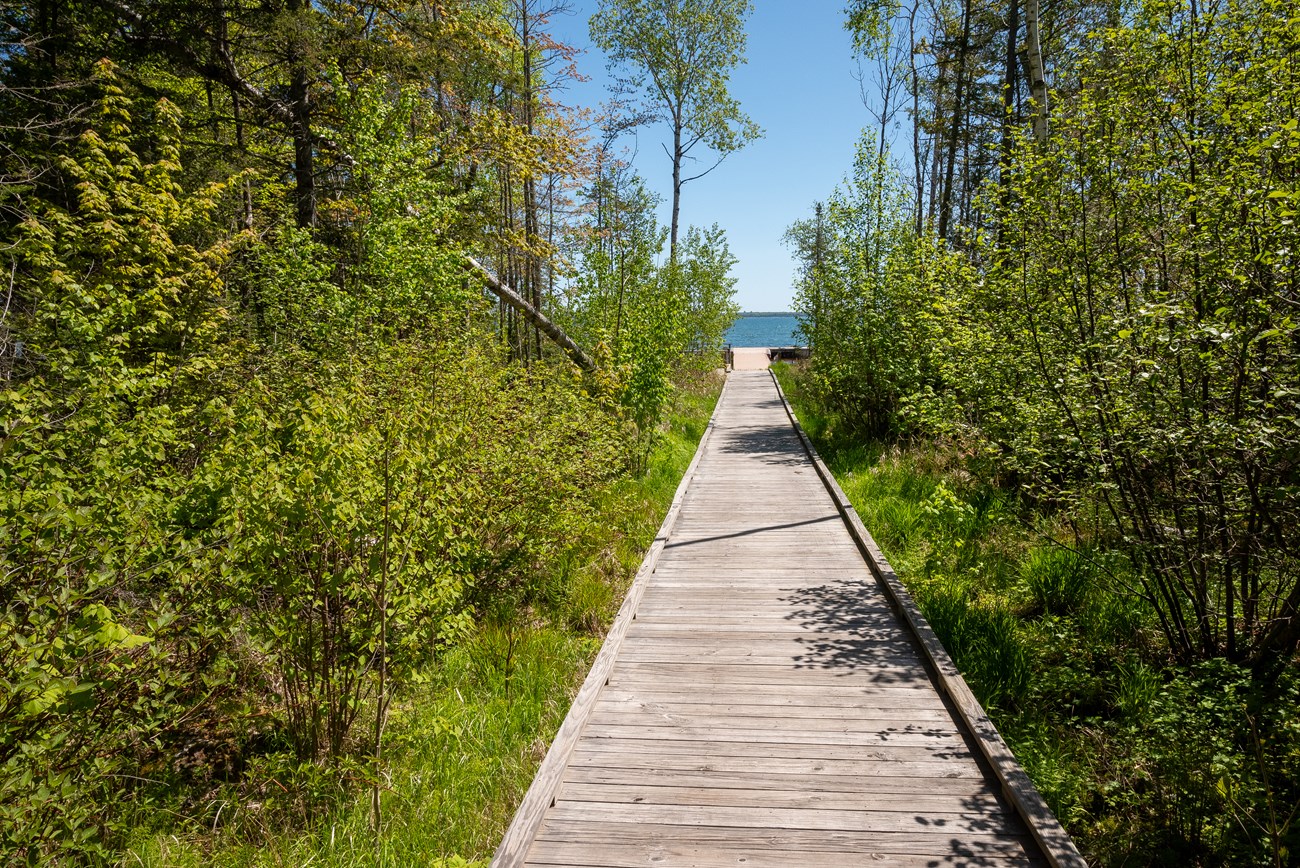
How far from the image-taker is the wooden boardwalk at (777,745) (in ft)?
9.15

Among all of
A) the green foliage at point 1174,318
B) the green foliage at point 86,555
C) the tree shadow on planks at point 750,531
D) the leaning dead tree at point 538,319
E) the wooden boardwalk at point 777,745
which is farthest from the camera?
the leaning dead tree at point 538,319

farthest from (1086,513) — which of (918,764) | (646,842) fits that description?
(646,842)

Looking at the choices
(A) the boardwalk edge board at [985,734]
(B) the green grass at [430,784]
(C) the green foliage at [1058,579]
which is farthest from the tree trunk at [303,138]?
(C) the green foliage at [1058,579]

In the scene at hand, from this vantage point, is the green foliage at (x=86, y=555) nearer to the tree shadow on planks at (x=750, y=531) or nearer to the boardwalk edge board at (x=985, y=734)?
the boardwalk edge board at (x=985, y=734)

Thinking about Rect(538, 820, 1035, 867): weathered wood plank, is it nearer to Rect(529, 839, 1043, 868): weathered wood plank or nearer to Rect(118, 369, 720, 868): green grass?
Rect(529, 839, 1043, 868): weathered wood plank

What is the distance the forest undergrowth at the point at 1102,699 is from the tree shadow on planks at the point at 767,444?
4055mm

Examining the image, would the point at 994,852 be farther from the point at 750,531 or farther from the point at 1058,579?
the point at 750,531

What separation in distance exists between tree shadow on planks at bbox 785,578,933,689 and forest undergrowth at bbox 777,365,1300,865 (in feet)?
1.35

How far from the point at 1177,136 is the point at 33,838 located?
22.1 feet

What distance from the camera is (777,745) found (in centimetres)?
350

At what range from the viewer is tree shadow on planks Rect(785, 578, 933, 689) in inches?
167

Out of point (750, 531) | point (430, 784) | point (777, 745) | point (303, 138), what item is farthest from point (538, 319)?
point (777, 745)

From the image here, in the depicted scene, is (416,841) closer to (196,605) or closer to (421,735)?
(421,735)

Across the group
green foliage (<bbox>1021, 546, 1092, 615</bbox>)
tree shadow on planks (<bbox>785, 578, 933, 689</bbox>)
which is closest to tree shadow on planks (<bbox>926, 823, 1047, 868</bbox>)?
tree shadow on planks (<bbox>785, 578, 933, 689</bbox>)
